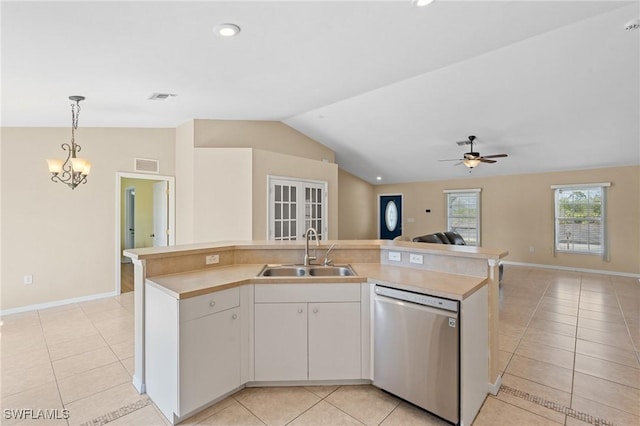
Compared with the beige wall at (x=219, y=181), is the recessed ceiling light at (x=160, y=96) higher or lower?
higher

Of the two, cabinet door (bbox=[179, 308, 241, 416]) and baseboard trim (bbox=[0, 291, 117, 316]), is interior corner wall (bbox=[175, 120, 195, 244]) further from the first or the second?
cabinet door (bbox=[179, 308, 241, 416])

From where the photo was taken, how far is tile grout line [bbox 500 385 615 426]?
1.95 metres

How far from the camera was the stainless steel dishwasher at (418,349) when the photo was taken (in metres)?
1.84

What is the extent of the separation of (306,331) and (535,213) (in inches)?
287

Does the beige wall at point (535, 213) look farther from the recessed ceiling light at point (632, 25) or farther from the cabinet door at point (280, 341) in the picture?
the cabinet door at point (280, 341)

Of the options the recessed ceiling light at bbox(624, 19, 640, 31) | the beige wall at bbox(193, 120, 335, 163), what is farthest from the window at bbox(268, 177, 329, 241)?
the recessed ceiling light at bbox(624, 19, 640, 31)

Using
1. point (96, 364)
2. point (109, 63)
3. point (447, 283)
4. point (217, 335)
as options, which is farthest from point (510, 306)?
point (109, 63)

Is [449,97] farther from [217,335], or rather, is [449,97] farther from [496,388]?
[217,335]

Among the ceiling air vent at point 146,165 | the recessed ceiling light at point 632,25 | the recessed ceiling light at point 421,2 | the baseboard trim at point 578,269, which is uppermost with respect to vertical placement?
the recessed ceiling light at point 632,25

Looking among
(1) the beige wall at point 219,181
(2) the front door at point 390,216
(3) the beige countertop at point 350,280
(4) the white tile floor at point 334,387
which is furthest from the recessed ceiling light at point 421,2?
(2) the front door at point 390,216

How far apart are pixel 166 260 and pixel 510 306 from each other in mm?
4415

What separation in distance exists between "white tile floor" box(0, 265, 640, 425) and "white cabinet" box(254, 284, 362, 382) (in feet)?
0.62

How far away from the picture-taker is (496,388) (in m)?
2.26

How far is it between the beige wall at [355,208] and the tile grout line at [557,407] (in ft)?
22.5
